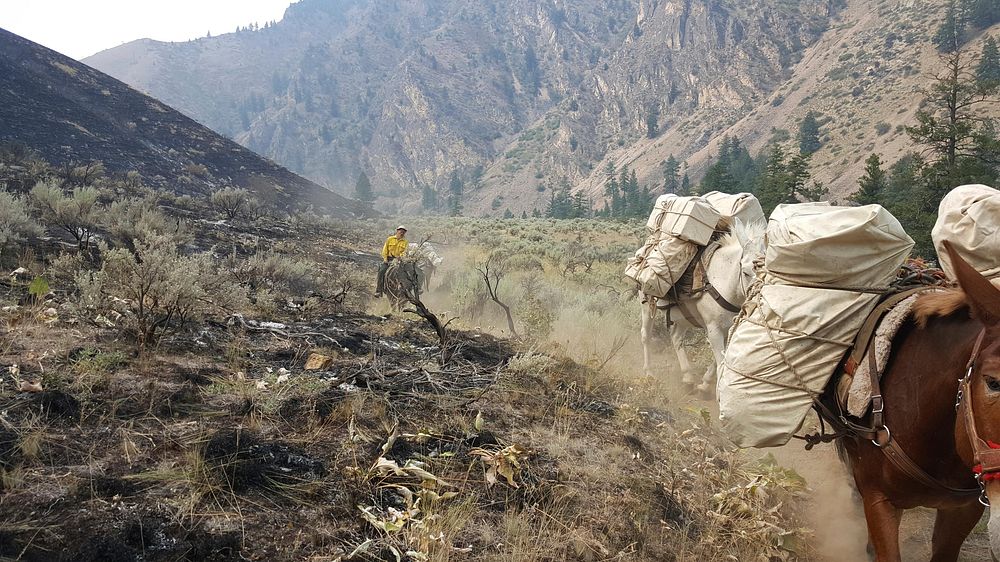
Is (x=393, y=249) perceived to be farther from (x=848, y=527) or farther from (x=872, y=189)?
(x=872, y=189)

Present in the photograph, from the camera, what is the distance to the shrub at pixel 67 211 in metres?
8.09

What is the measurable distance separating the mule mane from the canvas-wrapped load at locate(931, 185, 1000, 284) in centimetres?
20

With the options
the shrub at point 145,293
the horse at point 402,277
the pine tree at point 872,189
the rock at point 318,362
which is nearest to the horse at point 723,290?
the rock at point 318,362

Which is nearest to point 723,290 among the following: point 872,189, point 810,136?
point 872,189

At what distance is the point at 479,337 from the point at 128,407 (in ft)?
14.9

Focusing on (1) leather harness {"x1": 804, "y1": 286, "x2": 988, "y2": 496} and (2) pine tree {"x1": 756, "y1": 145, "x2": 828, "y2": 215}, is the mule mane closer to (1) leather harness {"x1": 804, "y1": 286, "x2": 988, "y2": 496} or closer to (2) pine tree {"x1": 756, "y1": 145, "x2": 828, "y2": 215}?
(1) leather harness {"x1": 804, "y1": 286, "x2": 988, "y2": 496}

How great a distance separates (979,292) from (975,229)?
2.41 ft

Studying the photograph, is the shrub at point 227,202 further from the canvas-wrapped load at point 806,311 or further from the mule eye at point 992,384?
the mule eye at point 992,384

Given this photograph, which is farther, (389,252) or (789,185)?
(789,185)

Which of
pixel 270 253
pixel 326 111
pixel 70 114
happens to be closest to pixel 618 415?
pixel 270 253

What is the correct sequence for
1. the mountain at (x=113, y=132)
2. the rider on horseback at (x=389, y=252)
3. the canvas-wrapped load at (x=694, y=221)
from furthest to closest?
the mountain at (x=113, y=132) → the rider on horseback at (x=389, y=252) → the canvas-wrapped load at (x=694, y=221)

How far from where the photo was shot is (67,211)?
323 inches

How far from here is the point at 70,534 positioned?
7.14 ft

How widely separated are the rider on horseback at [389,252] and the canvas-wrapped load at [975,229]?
9.17m
